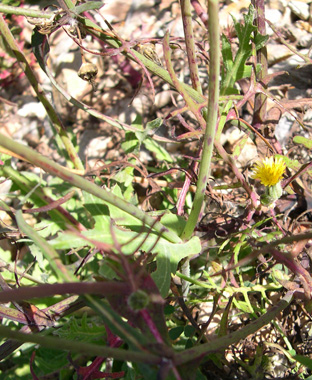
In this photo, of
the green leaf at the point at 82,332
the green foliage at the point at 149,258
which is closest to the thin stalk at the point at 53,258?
the green foliage at the point at 149,258

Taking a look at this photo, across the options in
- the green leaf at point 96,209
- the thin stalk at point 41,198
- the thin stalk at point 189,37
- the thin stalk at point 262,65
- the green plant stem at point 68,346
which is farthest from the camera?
the thin stalk at point 262,65

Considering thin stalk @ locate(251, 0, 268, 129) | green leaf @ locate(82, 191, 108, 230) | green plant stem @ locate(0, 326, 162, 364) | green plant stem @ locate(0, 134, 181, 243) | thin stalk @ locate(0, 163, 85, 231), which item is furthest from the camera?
thin stalk @ locate(251, 0, 268, 129)

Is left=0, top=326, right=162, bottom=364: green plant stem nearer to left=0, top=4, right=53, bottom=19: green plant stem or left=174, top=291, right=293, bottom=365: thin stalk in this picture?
left=174, top=291, right=293, bottom=365: thin stalk

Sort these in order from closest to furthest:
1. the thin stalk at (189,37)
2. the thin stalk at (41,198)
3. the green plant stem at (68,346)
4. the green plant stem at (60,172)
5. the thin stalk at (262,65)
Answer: the green plant stem at (68,346)
the green plant stem at (60,172)
the thin stalk at (41,198)
the thin stalk at (189,37)
the thin stalk at (262,65)

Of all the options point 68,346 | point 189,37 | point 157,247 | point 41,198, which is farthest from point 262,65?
point 68,346

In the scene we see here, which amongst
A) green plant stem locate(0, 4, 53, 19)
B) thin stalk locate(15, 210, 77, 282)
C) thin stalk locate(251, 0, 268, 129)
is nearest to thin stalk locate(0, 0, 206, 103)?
green plant stem locate(0, 4, 53, 19)

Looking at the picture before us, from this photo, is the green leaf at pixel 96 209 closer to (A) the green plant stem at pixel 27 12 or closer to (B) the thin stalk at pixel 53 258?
(B) the thin stalk at pixel 53 258

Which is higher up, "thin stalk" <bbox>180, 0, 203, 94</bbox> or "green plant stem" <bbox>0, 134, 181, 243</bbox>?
"thin stalk" <bbox>180, 0, 203, 94</bbox>

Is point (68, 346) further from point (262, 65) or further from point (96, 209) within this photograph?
point (262, 65)
